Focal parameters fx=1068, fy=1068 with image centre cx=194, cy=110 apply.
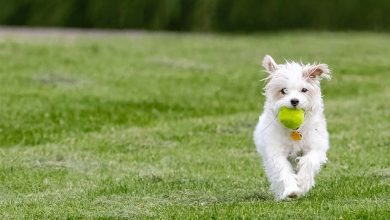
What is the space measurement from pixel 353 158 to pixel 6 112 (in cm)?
595

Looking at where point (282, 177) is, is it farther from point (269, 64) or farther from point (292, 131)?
point (269, 64)

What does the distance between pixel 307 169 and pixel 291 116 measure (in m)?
0.47

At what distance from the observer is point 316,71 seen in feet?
29.7

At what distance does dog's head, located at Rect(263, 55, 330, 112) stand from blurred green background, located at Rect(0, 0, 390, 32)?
70.4 feet

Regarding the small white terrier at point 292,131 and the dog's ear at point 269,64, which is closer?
the small white terrier at point 292,131

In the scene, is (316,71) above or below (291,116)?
above

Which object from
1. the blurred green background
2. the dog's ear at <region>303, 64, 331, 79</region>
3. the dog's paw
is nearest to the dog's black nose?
the dog's ear at <region>303, 64, 331, 79</region>

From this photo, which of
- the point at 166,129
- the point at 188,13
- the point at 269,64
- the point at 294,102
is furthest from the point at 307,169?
the point at 188,13

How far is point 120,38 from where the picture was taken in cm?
2770

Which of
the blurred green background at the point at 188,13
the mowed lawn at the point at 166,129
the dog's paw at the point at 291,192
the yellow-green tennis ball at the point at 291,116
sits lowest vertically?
the blurred green background at the point at 188,13

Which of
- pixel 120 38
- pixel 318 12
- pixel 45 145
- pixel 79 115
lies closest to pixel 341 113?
pixel 79 115

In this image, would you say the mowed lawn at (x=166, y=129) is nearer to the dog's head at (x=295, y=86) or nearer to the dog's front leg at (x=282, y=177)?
the dog's front leg at (x=282, y=177)

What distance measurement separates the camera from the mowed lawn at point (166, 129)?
9289mm

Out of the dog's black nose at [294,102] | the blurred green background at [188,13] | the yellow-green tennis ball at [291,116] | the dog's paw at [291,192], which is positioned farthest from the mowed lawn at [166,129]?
the blurred green background at [188,13]
